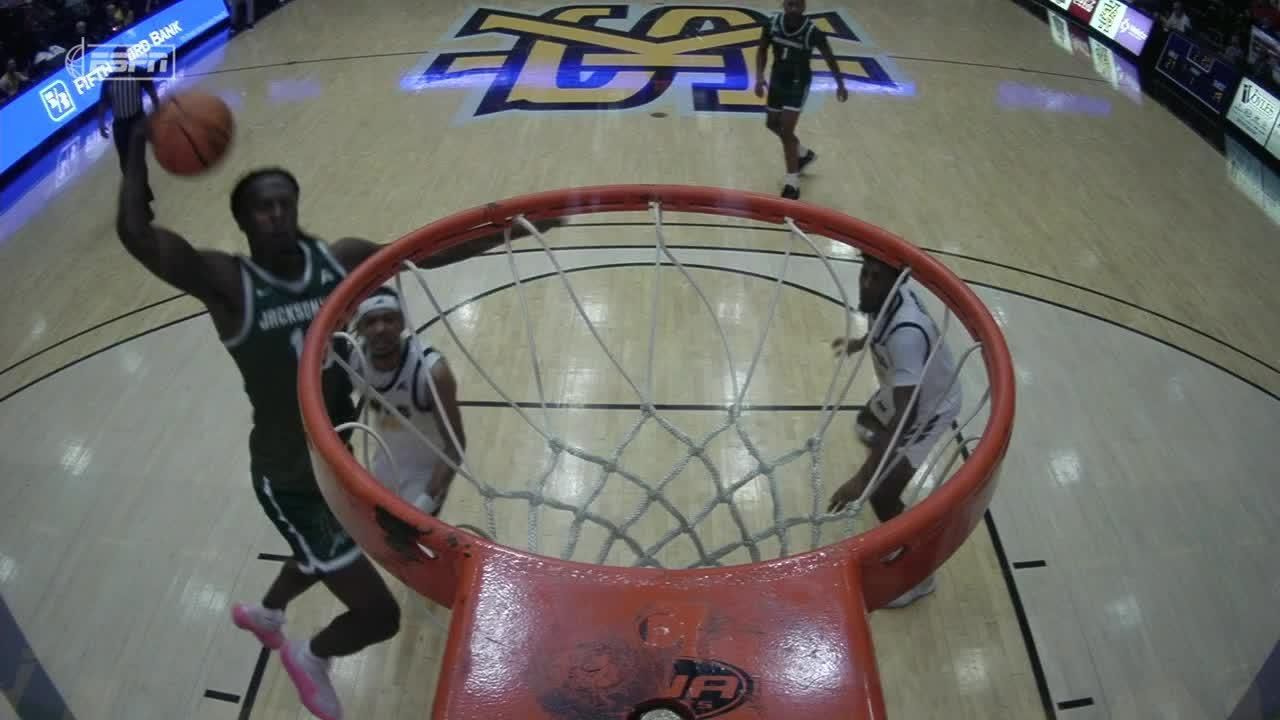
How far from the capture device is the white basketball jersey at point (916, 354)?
2.73m

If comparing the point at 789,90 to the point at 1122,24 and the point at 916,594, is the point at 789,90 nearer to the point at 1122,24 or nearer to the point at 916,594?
the point at 916,594

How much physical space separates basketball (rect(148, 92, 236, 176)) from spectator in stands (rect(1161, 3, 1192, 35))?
8.66 meters

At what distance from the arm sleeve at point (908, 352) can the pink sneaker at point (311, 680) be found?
6.82 ft

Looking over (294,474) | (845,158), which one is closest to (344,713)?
(294,474)

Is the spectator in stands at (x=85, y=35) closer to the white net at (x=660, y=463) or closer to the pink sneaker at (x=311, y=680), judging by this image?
the white net at (x=660, y=463)

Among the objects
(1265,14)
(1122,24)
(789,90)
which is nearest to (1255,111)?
(1265,14)

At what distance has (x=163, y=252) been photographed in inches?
88.9

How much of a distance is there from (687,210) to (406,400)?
42.9 inches

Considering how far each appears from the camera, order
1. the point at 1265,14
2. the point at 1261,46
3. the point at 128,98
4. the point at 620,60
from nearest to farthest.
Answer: the point at 128,98 < the point at 1261,46 < the point at 1265,14 < the point at 620,60

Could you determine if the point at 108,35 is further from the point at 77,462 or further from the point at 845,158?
the point at 845,158

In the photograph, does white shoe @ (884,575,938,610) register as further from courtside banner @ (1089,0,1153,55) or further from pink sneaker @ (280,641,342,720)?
courtside banner @ (1089,0,1153,55)

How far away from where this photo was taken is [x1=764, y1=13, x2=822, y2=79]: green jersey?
17.9 ft

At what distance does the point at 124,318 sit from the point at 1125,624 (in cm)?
505

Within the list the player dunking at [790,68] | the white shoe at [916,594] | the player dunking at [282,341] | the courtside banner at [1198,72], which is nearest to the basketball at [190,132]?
the player dunking at [282,341]
